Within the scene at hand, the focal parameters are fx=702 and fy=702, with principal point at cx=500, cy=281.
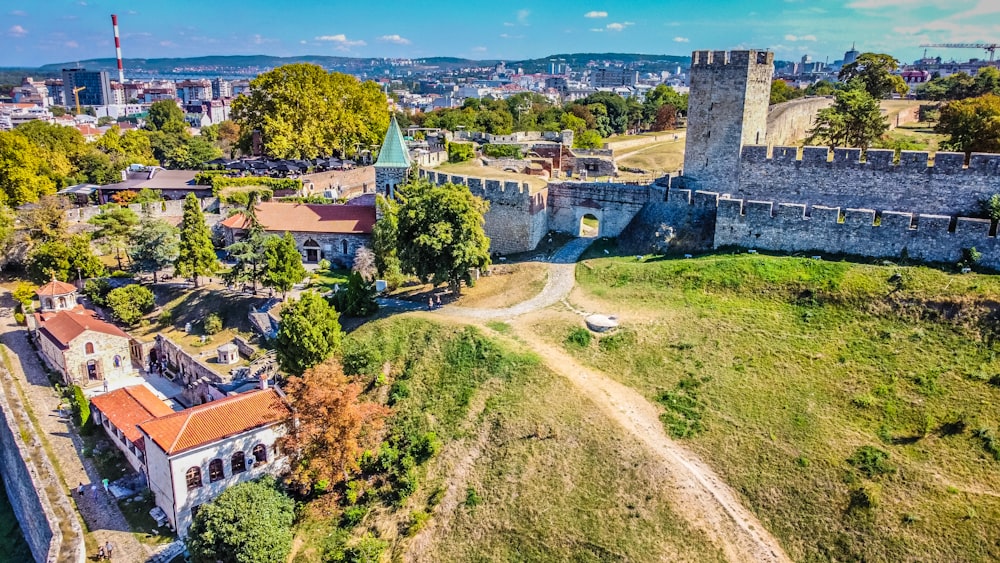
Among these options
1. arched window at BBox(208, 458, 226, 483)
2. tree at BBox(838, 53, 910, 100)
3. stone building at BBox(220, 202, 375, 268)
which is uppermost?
tree at BBox(838, 53, 910, 100)

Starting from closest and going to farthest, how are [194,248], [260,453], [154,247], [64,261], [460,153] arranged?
1. [260,453]
2. [194,248]
3. [154,247]
4. [64,261]
5. [460,153]

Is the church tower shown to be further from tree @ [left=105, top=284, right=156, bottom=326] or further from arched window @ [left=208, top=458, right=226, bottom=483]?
arched window @ [left=208, top=458, right=226, bottom=483]

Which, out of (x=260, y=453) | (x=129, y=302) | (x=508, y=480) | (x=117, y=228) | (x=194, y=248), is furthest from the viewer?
(x=117, y=228)

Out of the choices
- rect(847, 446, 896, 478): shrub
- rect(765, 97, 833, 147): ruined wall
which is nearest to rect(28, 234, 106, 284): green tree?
rect(765, 97, 833, 147): ruined wall

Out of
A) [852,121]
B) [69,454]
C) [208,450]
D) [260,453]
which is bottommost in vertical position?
[69,454]

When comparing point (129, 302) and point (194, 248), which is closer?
point (129, 302)

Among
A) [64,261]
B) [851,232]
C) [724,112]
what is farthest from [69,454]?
[851,232]

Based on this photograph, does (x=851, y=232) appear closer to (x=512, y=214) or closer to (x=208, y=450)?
(x=512, y=214)
